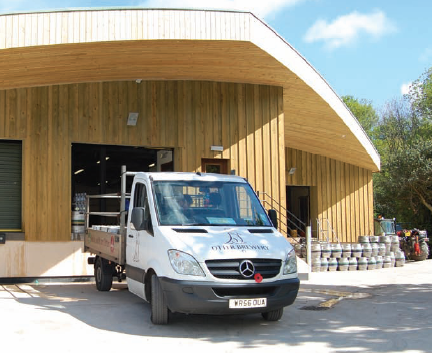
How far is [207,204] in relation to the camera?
25.6ft

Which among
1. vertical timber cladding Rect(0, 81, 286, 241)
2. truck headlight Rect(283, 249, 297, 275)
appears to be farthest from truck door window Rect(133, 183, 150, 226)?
vertical timber cladding Rect(0, 81, 286, 241)

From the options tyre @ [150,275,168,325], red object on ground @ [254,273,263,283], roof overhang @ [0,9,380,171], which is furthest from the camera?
roof overhang @ [0,9,380,171]

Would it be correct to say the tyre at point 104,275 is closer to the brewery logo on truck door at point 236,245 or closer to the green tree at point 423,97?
the brewery logo on truck door at point 236,245

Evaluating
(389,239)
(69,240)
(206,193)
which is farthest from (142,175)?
(389,239)

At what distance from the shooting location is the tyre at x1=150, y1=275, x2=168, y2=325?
6949mm

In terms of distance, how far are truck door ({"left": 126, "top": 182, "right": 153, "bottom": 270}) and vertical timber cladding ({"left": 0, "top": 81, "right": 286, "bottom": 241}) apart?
495 centimetres

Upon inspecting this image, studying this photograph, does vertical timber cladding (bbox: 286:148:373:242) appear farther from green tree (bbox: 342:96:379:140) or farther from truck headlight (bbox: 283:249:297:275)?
green tree (bbox: 342:96:379:140)

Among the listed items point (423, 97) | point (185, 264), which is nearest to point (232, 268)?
point (185, 264)

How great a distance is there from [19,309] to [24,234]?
4.23 metres

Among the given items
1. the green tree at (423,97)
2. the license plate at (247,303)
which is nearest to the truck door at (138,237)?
the license plate at (247,303)

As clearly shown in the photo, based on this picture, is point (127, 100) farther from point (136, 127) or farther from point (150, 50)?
point (150, 50)

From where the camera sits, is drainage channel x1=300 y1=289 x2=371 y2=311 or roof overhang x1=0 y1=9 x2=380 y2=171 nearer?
drainage channel x1=300 y1=289 x2=371 y2=311

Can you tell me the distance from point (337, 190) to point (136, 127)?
11.7m

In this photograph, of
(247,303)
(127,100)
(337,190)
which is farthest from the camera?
(337,190)
